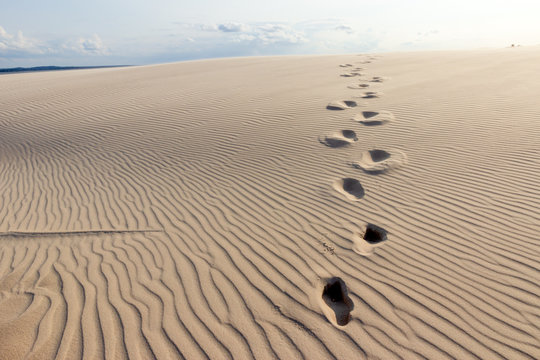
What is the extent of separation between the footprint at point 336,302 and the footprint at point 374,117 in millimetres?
4748

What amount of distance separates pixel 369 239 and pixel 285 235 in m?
0.98

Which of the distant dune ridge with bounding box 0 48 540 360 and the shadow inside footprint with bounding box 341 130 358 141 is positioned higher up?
the shadow inside footprint with bounding box 341 130 358 141

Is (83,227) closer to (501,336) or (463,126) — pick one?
(501,336)

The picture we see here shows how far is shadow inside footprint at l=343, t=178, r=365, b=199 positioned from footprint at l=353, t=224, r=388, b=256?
2.58ft

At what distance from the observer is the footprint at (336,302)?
2643 mm

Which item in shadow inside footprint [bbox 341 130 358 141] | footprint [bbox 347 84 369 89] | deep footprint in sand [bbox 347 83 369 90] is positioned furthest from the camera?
footprint [bbox 347 84 369 89]

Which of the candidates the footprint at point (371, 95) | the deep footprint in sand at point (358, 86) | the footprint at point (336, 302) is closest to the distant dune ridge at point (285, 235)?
the footprint at point (336, 302)

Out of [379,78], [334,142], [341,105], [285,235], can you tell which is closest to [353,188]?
[285,235]

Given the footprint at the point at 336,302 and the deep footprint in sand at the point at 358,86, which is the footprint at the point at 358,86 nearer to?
the deep footprint in sand at the point at 358,86

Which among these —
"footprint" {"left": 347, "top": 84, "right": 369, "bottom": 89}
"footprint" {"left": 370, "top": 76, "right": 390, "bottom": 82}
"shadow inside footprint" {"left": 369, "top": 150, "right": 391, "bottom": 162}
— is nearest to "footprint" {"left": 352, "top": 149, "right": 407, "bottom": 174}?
"shadow inside footprint" {"left": 369, "top": 150, "right": 391, "bottom": 162}

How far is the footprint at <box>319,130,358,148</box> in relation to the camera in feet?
20.2

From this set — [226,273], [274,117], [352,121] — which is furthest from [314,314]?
[274,117]

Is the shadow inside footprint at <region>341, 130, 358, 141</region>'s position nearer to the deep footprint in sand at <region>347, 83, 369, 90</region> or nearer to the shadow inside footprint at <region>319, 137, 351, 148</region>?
the shadow inside footprint at <region>319, 137, 351, 148</region>

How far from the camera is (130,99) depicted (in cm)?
1150
